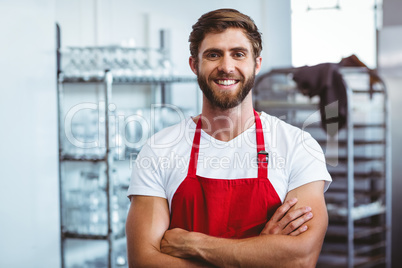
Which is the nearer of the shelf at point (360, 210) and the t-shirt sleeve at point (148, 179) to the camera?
the t-shirt sleeve at point (148, 179)

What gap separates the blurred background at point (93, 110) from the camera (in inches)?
102

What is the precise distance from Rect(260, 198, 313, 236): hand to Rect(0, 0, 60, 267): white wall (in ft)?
5.21

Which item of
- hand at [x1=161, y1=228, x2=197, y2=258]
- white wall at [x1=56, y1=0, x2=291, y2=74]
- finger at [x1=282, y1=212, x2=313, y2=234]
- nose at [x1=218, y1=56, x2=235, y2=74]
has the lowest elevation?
hand at [x1=161, y1=228, x2=197, y2=258]

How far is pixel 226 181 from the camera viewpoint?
5.48 feet

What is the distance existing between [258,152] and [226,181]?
0.16 m

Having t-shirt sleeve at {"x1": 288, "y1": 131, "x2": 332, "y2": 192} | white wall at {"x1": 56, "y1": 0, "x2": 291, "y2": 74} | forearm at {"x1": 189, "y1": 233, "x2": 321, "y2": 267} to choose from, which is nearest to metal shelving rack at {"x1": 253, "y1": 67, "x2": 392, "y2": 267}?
white wall at {"x1": 56, "y1": 0, "x2": 291, "y2": 74}

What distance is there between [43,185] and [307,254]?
181cm

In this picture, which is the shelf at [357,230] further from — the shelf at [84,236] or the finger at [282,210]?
the finger at [282,210]

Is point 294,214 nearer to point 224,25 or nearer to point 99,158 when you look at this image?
point 224,25

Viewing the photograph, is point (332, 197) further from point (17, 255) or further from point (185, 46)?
point (17, 255)

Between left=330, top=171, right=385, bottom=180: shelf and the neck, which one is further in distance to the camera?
left=330, top=171, right=385, bottom=180: shelf

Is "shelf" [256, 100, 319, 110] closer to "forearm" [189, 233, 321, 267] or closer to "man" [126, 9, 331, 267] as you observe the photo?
"man" [126, 9, 331, 267]

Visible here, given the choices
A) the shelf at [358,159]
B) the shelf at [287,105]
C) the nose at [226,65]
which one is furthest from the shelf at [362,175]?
the nose at [226,65]

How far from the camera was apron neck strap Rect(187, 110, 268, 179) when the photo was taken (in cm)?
167
